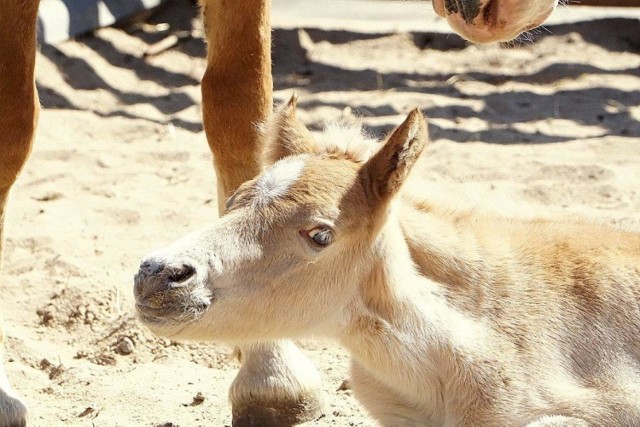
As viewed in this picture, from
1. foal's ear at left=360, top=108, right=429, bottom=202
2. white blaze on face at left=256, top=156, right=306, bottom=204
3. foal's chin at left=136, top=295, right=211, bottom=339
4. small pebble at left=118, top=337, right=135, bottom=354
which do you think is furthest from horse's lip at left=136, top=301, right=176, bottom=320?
small pebble at left=118, top=337, right=135, bottom=354

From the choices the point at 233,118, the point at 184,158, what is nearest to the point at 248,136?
the point at 233,118

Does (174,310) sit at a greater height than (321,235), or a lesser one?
lesser

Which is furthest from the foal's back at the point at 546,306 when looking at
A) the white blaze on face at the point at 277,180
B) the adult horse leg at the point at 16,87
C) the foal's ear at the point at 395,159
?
the adult horse leg at the point at 16,87

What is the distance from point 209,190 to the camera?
5953 millimetres

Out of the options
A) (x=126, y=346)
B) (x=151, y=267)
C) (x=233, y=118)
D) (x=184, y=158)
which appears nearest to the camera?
(x=151, y=267)

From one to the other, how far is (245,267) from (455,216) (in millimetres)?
781

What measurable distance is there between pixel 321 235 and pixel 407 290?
32cm

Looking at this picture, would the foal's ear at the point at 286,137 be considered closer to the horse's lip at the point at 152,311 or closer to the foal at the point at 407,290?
the foal at the point at 407,290

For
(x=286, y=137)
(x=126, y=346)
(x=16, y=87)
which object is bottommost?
(x=126, y=346)

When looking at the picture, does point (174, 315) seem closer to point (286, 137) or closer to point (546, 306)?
point (286, 137)

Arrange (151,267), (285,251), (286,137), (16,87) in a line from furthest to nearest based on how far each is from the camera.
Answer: (16,87), (286,137), (285,251), (151,267)

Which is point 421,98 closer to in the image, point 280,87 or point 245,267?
point 280,87

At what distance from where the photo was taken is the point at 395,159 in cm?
297

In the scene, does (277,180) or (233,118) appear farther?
(233,118)
